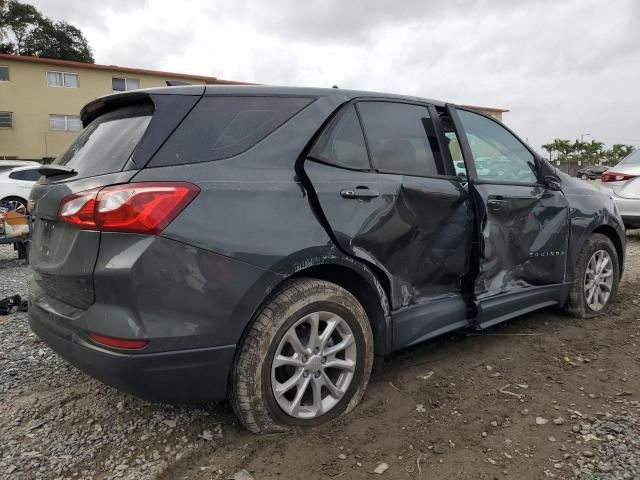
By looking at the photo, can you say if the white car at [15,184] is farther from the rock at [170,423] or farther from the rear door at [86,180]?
the rock at [170,423]

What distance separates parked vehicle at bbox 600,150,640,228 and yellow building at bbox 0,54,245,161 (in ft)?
80.1

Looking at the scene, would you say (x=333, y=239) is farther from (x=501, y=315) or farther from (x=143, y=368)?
(x=501, y=315)

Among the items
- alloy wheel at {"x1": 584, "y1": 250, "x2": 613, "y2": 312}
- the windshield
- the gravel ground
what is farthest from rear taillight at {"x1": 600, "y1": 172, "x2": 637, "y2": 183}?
the gravel ground

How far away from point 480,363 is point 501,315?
0.37m

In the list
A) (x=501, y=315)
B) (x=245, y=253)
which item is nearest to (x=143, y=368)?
(x=245, y=253)

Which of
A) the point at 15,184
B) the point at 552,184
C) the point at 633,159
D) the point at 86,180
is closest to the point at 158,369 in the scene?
the point at 86,180

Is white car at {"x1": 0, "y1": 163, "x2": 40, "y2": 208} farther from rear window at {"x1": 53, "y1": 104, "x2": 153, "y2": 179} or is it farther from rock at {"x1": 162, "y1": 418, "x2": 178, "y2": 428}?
rock at {"x1": 162, "y1": 418, "x2": 178, "y2": 428}

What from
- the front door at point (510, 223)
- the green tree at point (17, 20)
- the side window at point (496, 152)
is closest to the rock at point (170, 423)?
the front door at point (510, 223)

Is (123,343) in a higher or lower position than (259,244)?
lower

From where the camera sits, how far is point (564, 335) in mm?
3688

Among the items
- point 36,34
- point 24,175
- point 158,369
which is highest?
point 36,34

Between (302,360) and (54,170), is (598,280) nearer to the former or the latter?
(302,360)

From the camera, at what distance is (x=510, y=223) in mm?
3338

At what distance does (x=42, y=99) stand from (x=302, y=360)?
29863 mm
